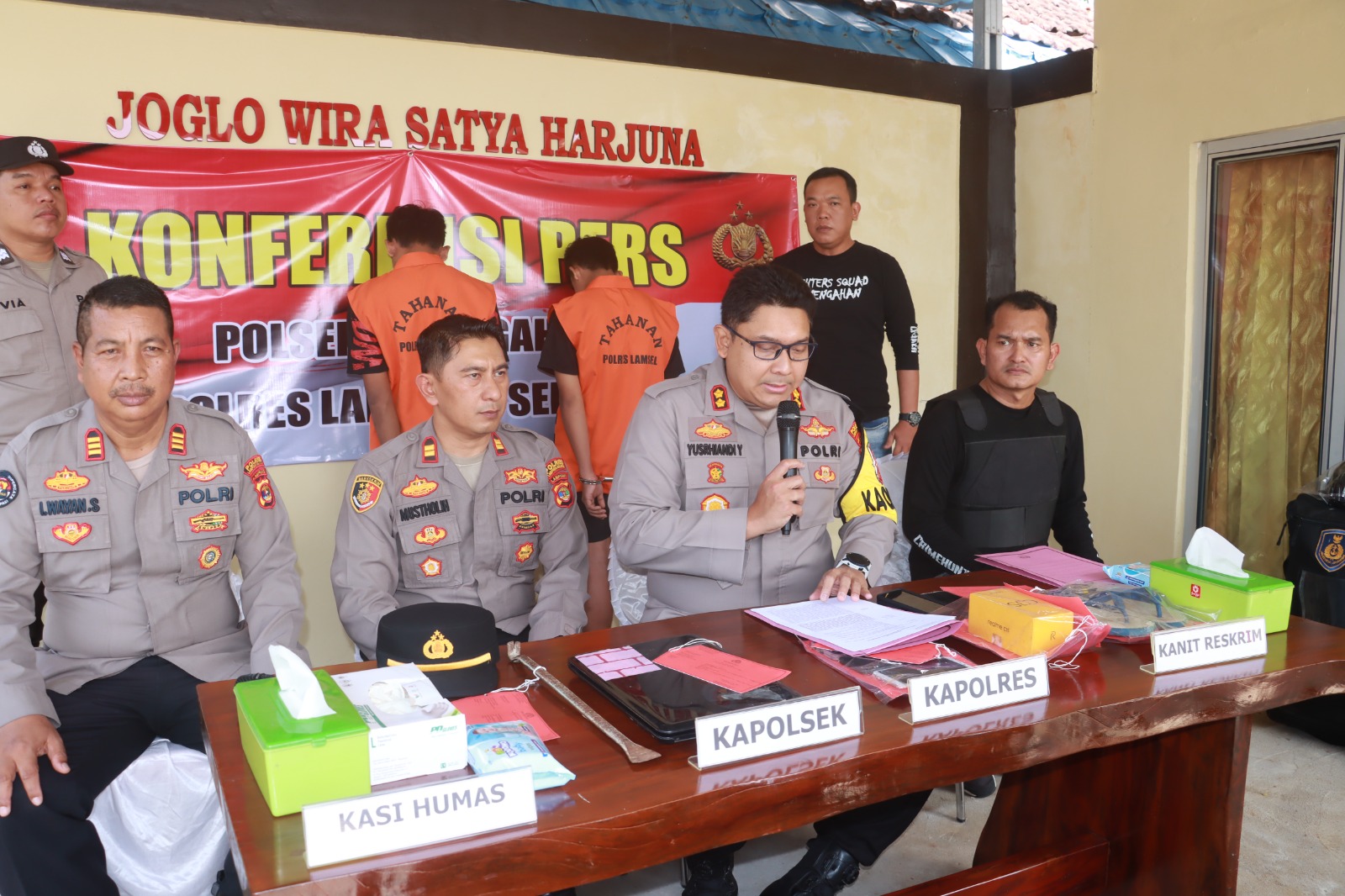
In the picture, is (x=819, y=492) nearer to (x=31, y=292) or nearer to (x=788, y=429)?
(x=788, y=429)

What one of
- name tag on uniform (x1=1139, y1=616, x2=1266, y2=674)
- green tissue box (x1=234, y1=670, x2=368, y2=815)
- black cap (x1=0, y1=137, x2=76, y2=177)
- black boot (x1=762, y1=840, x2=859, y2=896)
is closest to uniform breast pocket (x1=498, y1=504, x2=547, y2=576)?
black boot (x1=762, y1=840, x2=859, y2=896)

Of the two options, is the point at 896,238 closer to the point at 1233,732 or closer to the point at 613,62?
the point at 613,62

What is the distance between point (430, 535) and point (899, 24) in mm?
4149

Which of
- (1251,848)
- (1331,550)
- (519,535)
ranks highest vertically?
(519,535)

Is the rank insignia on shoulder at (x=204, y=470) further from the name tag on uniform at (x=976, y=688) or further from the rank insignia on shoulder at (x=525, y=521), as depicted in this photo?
the name tag on uniform at (x=976, y=688)

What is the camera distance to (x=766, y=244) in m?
4.46

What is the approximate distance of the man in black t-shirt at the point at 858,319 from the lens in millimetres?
4031

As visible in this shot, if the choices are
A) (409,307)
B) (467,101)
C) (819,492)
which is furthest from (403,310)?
(819,492)

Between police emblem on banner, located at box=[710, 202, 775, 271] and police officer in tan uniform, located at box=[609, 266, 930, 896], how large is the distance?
203 centimetres

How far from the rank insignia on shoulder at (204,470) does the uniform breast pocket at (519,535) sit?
606 mm

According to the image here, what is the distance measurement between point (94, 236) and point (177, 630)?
171 centimetres

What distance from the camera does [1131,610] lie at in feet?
5.98

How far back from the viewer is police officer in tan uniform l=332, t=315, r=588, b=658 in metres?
2.36

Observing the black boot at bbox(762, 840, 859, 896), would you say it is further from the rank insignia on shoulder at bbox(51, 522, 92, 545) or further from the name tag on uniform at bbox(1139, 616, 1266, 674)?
the rank insignia on shoulder at bbox(51, 522, 92, 545)
